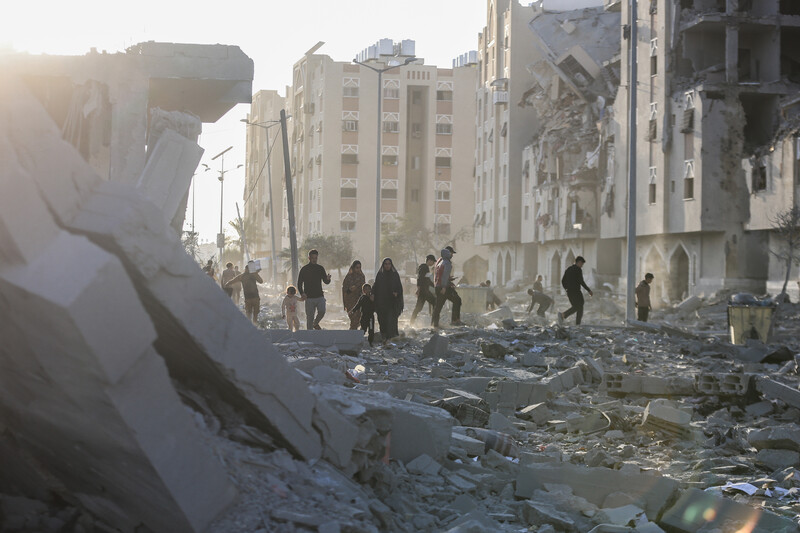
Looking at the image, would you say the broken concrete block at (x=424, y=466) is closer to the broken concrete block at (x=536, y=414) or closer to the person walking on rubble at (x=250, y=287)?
the broken concrete block at (x=536, y=414)

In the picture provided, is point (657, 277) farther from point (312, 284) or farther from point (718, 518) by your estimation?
point (718, 518)

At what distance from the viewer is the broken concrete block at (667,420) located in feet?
26.9

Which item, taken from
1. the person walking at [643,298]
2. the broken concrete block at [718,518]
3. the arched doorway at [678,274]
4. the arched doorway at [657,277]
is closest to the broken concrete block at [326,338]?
the broken concrete block at [718,518]

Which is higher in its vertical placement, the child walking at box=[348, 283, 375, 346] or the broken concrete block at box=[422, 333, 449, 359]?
the child walking at box=[348, 283, 375, 346]

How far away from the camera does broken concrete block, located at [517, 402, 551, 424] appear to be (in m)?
8.95

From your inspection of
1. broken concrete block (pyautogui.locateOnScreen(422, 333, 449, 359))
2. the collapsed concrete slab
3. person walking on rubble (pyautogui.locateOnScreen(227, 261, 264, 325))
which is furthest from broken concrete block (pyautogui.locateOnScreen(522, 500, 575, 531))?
person walking on rubble (pyautogui.locateOnScreen(227, 261, 264, 325))

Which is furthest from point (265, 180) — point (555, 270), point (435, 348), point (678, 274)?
point (435, 348)

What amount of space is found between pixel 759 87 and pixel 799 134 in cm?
649

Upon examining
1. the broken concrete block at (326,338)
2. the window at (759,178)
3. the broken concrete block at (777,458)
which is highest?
the window at (759,178)

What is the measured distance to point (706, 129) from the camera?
3531cm

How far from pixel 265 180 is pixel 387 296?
8578 cm

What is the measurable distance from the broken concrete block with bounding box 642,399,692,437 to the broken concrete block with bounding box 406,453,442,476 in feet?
11.6

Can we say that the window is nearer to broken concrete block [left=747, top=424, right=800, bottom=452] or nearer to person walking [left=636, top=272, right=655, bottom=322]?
person walking [left=636, top=272, right=655, bottom=322]

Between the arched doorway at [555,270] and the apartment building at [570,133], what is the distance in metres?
0.06
